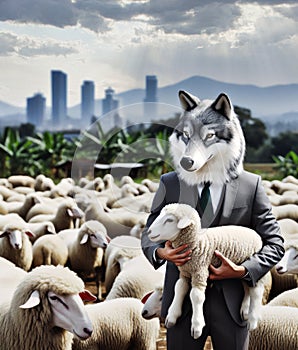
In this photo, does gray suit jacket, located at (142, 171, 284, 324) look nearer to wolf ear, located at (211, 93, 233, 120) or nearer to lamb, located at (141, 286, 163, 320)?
wolf ear, located at (211, 93, 233, 120)

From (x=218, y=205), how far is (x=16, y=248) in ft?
11.6

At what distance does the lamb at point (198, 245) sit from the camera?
6.93 ft

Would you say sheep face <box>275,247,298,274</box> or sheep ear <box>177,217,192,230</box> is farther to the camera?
sheep face <box>275,247,298,274</box>

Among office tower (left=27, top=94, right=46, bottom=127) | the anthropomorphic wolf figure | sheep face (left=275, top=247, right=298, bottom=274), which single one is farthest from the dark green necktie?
office tower (left=27, top=94, right=46, bottom=127)

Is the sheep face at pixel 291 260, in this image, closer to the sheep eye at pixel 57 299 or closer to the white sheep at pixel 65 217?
the sheep eye at pixel 57 299

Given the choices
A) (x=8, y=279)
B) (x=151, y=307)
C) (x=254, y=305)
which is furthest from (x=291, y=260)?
(x=254, y=305)

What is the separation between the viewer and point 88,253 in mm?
5969

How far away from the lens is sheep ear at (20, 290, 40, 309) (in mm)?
2606

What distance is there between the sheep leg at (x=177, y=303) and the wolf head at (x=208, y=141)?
1.15 ft

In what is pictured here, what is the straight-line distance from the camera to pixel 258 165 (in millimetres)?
16594

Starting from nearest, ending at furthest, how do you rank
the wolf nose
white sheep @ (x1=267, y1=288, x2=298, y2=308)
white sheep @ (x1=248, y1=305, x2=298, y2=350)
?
the wolf nose < white sheep @ (x1=248, y1=305, x2=298, y2=350) < white sheep @ (x1=267, y1=288, x2=298, y2=308)

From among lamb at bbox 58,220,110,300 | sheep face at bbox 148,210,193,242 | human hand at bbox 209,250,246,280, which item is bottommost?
lamb at bbox 58,220,110,300

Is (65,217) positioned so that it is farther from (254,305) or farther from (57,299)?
(254,305)

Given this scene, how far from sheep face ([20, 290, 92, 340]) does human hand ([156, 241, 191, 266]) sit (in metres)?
0.62
